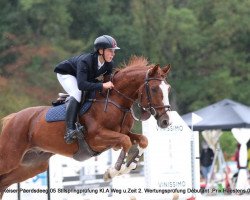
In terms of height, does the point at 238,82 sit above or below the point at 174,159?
above

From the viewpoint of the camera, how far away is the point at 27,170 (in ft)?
34.7

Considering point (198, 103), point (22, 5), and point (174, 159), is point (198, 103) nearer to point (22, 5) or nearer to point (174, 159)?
point (22, 5)

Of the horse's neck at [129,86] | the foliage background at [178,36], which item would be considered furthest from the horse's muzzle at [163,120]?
the foliage background at [178,36]

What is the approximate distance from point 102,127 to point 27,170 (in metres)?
1.66

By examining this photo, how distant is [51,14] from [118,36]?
3.58 m

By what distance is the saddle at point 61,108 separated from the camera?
9.77 m

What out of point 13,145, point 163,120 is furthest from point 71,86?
point 163,120

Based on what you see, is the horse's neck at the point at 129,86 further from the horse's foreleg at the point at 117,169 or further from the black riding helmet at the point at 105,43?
the horse's foreleg at the point at 117,169

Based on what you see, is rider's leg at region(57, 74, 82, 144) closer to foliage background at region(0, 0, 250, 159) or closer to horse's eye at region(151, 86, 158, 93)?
horse's eye at region(151, 86, 158, 93)

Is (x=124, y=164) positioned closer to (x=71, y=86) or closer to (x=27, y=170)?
(x=71, y=86)

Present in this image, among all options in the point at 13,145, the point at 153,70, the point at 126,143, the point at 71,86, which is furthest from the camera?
the point at 13,145

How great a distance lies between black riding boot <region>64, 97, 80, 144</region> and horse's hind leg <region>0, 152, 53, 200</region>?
1001mm

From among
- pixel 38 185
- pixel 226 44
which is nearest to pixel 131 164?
pixel 38 185

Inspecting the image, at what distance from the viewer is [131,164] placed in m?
9.25
